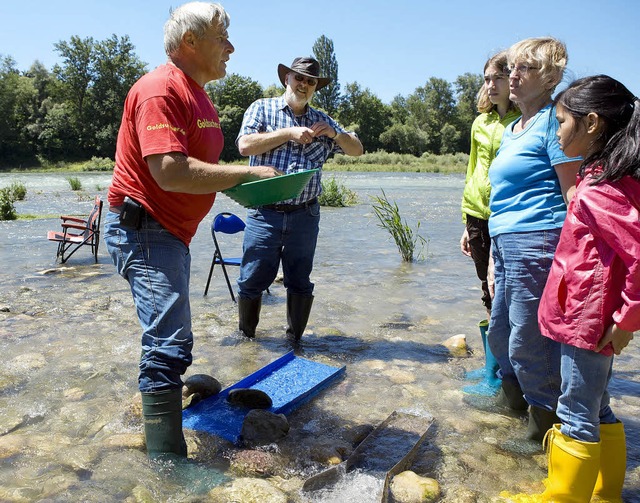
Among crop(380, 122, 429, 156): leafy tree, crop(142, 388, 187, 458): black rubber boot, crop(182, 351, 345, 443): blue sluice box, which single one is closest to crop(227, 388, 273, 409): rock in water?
crop(182, 351, 345, 443): blue sluice box

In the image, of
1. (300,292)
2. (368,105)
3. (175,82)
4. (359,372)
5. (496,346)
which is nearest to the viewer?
(175,82)

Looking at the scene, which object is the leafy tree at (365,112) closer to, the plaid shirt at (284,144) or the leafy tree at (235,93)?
the leafy tree at (235,93)

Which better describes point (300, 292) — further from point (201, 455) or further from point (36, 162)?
point (36, 162)

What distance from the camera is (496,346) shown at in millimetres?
3201

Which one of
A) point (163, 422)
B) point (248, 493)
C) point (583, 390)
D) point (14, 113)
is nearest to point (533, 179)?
point (583, 390)

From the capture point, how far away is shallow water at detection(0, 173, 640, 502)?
8.92ft

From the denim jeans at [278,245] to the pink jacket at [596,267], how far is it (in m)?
2.36

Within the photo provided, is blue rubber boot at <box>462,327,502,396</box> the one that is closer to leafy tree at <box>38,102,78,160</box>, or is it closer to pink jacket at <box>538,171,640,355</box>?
pink jacket at <box>538,171,640,355</box>

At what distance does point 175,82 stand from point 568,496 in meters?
2.42

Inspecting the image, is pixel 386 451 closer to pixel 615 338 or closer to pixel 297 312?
pixel 615 338

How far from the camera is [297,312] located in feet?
15.7

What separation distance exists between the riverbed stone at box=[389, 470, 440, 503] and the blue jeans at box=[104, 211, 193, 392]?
111cm

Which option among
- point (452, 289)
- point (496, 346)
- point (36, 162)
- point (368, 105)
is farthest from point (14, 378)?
point (368, 105)

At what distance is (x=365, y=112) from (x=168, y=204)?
10371 centimetres
